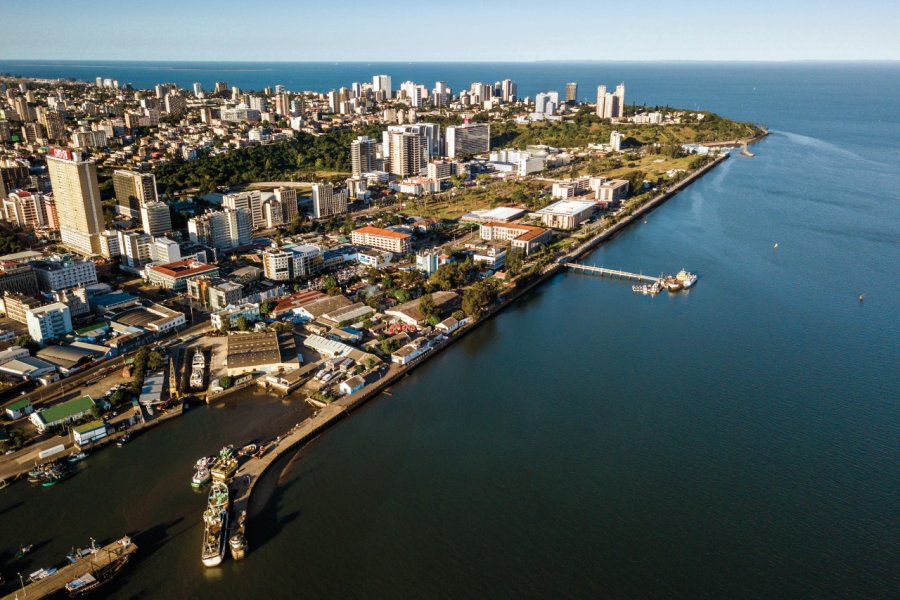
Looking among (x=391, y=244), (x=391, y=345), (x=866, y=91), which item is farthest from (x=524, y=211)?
(x=866, y=91)

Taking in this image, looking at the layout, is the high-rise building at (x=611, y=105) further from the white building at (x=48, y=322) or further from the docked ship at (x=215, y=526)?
the docked ship at (x=215, y=526)

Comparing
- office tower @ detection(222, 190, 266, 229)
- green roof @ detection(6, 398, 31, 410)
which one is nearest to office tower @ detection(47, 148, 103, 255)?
office tower @ detection(222, 190, 266, 229)

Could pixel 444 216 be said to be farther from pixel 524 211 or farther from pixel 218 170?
pixel 218 170

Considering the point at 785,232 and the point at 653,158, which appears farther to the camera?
the point at 653,158

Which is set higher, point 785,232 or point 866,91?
point 866,91

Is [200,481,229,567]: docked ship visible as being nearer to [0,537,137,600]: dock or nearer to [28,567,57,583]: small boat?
[0,537,137,600]: dock

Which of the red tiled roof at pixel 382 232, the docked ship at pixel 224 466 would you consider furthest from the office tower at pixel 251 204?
the docked ship at pixel 224 466

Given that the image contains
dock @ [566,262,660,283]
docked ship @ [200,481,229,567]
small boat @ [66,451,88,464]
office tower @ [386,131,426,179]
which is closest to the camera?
docked ship @ [200,481,229,567]
